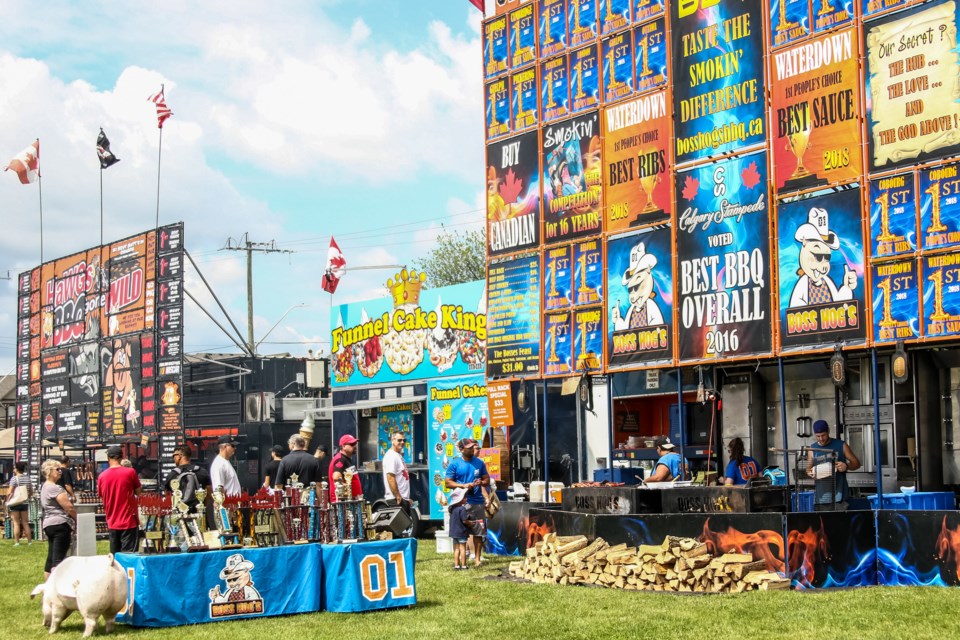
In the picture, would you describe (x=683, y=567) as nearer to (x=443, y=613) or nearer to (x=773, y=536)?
(x=773, y=536)

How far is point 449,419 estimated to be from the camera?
24984mm

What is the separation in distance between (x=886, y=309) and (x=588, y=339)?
17.2 ft

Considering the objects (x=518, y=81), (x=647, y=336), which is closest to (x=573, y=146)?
(x=518, y=81)

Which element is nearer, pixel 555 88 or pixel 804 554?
pixel 804 554

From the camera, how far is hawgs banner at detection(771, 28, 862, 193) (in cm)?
1511

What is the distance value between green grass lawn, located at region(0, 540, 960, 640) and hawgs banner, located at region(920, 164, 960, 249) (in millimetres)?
3817

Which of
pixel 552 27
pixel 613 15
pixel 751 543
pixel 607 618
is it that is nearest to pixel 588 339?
pixel 613 15

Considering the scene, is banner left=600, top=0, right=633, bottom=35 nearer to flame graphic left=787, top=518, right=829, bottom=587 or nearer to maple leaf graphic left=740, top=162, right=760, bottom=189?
maple leaf graphic left=740, top=162, right=760, bottom=189

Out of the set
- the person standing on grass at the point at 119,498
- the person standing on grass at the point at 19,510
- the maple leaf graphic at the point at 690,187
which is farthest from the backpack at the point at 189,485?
the person standing on grass at the point at 19,510

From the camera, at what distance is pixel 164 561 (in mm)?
11812

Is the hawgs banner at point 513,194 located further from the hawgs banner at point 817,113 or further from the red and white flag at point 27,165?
the red and white flag at point 27,165

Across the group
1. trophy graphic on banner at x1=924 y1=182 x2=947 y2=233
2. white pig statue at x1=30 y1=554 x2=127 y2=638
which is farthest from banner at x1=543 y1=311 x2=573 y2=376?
white pig statue at x1=30 y1=554 x2=127 y2=638

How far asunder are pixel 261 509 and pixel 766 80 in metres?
8.34

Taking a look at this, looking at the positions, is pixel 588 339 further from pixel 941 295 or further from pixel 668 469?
pixel 941 295
